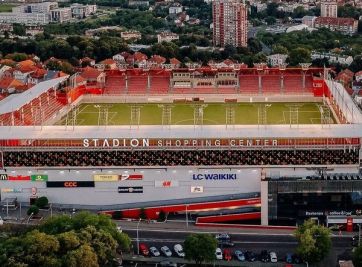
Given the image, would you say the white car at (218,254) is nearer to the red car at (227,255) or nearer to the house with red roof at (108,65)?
the red car at (227,255)

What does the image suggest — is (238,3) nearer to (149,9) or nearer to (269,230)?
(149,9)

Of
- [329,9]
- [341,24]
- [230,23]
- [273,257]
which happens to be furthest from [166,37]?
[273,257]

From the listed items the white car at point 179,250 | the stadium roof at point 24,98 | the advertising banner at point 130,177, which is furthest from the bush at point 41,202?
the stadium roof at point 24,98

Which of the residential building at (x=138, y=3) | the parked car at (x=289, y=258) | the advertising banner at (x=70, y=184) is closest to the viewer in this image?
the parked car at (x=289, y=258)

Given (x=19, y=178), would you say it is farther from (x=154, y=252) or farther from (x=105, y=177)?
(x=154, y=252)

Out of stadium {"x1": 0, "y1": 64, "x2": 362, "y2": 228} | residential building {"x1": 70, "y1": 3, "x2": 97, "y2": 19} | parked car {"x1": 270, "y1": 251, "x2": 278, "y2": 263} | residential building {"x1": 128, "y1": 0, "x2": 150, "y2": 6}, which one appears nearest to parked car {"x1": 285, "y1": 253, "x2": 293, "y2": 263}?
parked car {"x1": 270, "y1": 251, "x2": 278, "y2": 263}

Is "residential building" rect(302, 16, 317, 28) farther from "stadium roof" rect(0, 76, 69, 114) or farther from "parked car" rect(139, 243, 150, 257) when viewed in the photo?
"parked car" rect(139, 243, 150, 257)
